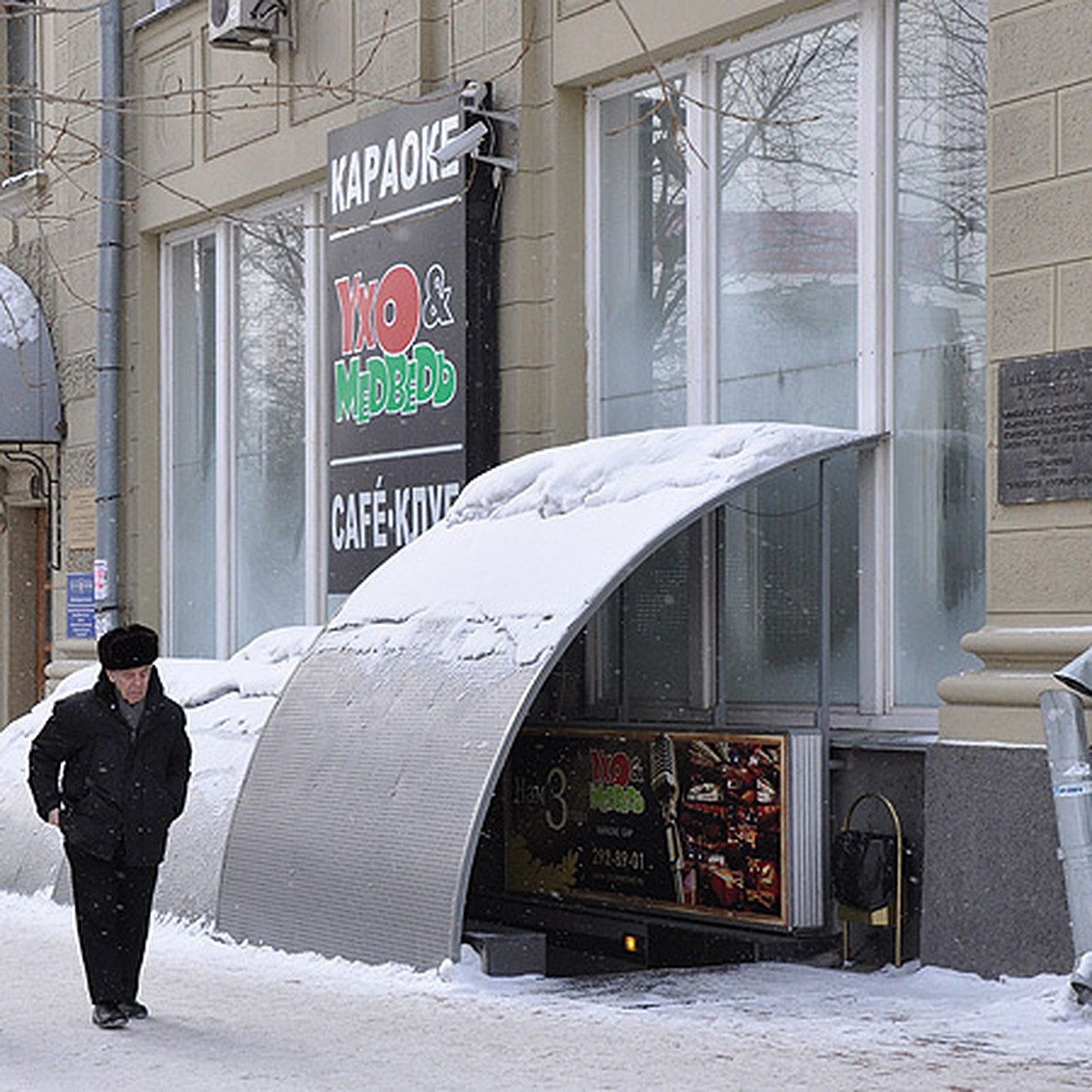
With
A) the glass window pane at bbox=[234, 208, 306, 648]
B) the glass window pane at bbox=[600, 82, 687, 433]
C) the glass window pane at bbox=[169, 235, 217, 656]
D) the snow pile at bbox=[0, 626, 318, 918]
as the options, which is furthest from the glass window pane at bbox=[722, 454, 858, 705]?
the glass window pane at bbox=[169, 235, 217, 656]

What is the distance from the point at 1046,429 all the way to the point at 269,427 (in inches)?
302

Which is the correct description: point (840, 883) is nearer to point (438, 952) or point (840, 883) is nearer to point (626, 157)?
point (438, 952)

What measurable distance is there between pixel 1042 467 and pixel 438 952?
317cm

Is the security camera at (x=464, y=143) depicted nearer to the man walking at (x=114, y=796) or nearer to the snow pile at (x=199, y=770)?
the snow pile at (x=199, y=770)

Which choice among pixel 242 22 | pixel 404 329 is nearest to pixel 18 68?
pixel 242 22

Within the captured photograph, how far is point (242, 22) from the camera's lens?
50.2 feet

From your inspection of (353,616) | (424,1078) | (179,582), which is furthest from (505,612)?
(179,582)

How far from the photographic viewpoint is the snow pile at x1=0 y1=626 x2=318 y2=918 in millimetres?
12148

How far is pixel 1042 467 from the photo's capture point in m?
9.88

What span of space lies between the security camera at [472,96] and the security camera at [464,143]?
0.36 ft

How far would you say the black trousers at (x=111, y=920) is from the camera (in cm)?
910

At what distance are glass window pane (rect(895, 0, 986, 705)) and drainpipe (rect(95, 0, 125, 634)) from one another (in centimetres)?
795

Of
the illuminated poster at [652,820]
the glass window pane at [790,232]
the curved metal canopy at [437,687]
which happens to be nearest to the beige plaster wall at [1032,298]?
the illuminated poster at [652,820]

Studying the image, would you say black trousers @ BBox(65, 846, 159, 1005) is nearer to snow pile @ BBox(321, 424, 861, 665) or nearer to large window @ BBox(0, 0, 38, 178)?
snow pile @ BBox(321, 424, 861, 665)
